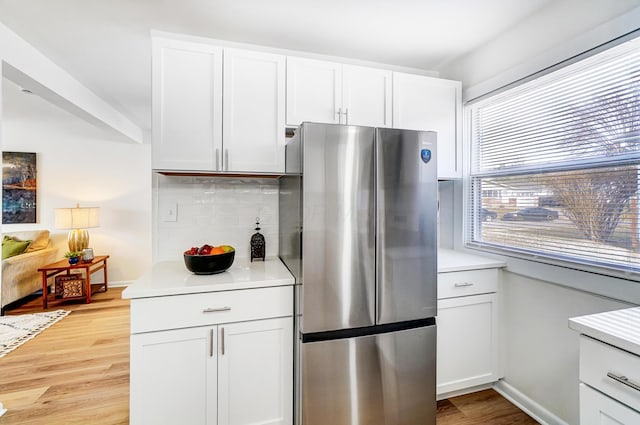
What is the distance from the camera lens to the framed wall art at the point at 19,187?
4246mm

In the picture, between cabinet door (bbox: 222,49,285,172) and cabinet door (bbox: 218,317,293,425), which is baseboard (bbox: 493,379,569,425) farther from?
cabinet door (bbox: 222,49,285,172)

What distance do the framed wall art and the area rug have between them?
1676 millimetres

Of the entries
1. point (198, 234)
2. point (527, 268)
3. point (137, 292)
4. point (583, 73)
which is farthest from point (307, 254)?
point (583, 73)

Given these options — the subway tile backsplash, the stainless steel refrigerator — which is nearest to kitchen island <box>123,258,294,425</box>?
the stainless steel refrigerator

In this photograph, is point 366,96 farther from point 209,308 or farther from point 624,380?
point 624,380

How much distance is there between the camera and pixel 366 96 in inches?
82.9

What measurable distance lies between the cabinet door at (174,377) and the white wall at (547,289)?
1.94 meters

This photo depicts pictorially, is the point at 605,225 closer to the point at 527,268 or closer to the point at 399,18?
the point at 527,268

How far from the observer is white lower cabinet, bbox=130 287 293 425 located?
1.45 metres

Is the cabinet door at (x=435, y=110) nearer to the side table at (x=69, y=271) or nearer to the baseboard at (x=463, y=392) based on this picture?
the baseboard at (x=463, y=392)

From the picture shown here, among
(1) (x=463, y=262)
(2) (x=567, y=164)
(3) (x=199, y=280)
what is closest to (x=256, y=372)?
(3) (x=199, y=280)

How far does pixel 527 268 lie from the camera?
6.32 ft

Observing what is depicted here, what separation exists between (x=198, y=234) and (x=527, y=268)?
222cm

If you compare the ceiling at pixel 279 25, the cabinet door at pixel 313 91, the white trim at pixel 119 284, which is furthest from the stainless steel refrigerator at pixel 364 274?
the white trim at pixel 119 284
